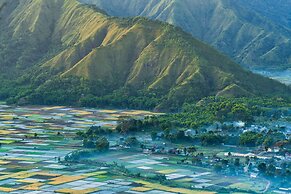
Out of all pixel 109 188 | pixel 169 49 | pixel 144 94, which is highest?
pixel 169 49

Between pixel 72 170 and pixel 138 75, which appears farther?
pixel 138 75

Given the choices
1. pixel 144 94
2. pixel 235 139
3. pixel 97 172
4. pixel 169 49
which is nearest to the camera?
pixel 97 172

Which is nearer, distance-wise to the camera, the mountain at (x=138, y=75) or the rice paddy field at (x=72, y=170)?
the rice paddy field at (x=72, y=170)

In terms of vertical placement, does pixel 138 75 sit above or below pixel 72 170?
above

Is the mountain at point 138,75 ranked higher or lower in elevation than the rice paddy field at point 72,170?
higher

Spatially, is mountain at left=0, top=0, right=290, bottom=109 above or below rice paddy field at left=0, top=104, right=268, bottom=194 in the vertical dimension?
above

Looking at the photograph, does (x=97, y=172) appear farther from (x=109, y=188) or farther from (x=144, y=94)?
(x=144, y=94)

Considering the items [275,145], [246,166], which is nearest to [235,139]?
[275,145]

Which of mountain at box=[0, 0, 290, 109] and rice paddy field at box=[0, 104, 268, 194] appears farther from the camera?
mountain at box=[0, 0, 290, 109]
